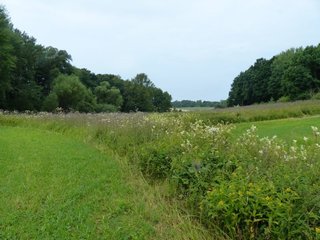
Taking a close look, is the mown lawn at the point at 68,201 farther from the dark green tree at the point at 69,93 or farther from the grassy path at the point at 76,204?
the dark green tree at the point at 69,93

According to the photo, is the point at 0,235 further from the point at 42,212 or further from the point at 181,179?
the point at 181,179

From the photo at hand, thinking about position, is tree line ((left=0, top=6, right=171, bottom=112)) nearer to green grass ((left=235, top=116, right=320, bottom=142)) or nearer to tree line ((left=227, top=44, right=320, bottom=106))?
green grass ((left=235, top=116, right=320, bottom=142))

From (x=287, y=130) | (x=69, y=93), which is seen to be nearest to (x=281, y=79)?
(x=69, y=93)

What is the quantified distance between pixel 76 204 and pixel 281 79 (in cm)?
6559

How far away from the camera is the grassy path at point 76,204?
405 cm

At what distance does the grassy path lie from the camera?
13.3 feet

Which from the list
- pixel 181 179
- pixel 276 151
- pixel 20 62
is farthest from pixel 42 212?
pixel 20 62

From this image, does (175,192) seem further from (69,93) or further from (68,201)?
(69,93)

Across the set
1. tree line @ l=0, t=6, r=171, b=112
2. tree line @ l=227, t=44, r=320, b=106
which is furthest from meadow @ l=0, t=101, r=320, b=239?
tree line @ l=227, t=44, r=320, b=106

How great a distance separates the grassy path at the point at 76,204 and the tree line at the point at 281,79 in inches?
1616

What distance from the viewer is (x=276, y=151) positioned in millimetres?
4625

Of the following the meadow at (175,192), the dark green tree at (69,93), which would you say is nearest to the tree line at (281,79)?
the dark green tree at (69,93)

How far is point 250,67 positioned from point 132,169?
82.1 m

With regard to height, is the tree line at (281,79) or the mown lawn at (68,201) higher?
the tree line at (281,79)
